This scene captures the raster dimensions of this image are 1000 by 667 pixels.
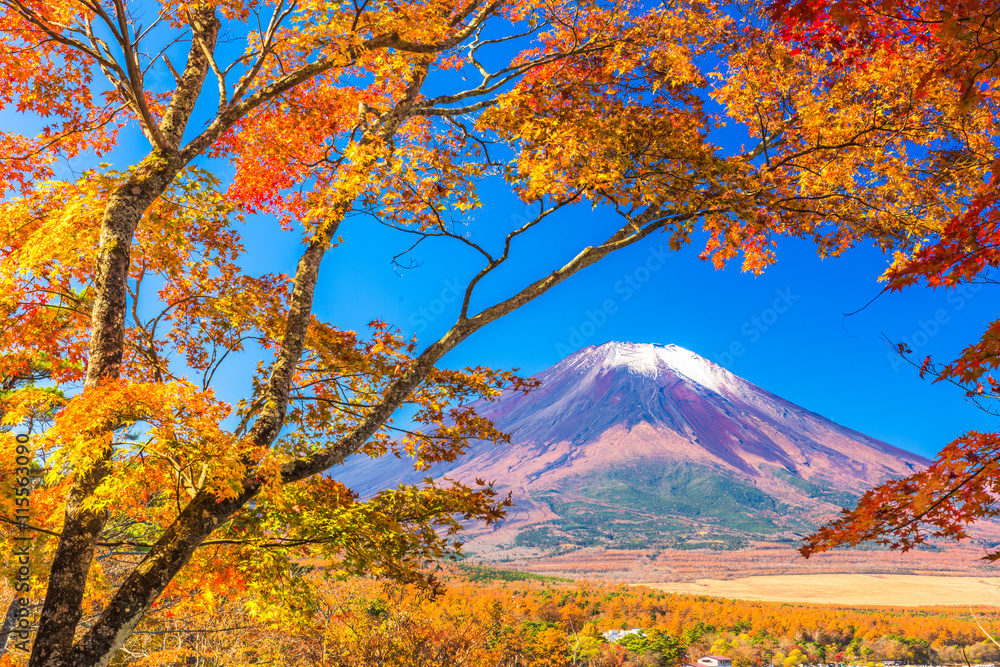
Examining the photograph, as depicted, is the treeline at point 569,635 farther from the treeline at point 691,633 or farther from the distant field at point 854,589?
the distant field at point 854,589

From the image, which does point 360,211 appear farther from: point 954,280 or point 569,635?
point 569,635

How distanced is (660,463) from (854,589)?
37.6 meters

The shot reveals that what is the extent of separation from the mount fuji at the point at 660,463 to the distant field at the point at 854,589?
1221 cm

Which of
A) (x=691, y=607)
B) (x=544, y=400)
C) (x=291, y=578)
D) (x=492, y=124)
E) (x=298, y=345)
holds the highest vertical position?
(x=544, y=400)

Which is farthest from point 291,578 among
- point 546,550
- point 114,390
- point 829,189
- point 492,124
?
point 546,550

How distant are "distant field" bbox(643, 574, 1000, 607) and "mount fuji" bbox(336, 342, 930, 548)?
481 inches

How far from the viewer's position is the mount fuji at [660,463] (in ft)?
280

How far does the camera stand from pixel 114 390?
115 inches

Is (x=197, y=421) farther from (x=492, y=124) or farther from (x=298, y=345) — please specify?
(x=492, y=124)

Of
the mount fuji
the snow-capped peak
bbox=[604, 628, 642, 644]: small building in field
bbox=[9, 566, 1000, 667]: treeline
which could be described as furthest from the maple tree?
the snow-capped peak

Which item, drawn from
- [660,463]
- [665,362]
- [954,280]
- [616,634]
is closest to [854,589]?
[660,463]

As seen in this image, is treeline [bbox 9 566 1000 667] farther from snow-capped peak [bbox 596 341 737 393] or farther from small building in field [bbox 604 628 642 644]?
snow-capped peak [bbox 596 341 737 393]

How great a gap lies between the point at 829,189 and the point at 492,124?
3.38 m

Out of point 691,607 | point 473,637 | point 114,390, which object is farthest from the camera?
point 691,607
